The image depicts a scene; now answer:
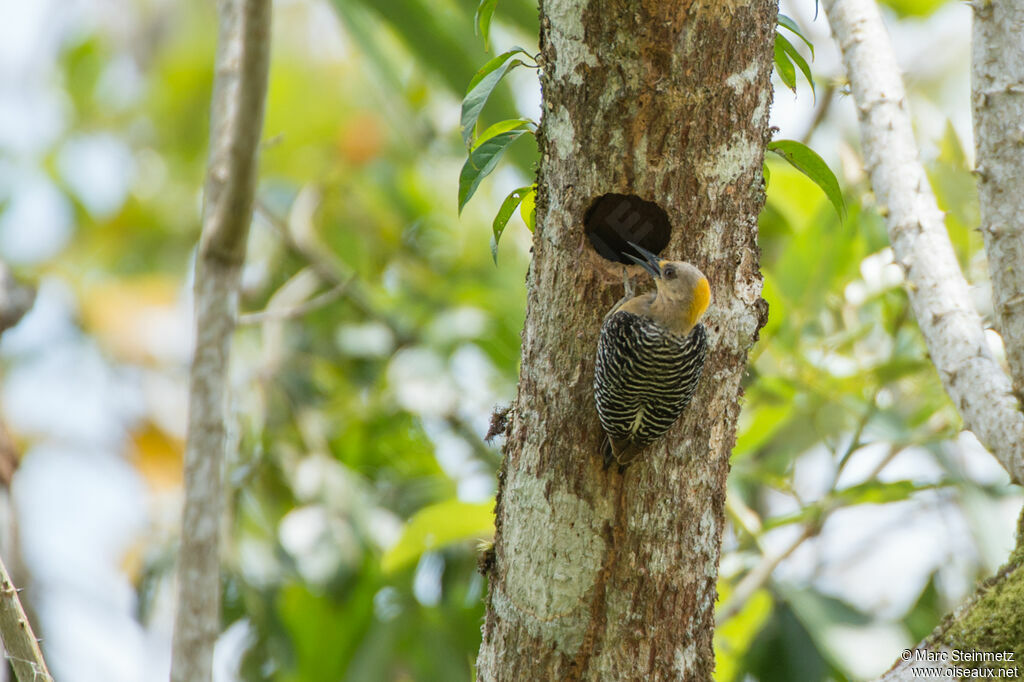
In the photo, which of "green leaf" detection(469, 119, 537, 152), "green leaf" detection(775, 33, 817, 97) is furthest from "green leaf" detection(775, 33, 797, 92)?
"green leaf" detection(469, 119, 537, 152)

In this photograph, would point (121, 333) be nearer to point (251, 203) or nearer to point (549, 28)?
point (251, 203)

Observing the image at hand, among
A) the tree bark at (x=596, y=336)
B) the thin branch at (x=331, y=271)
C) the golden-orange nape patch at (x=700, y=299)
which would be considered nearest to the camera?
the tree bark at (x=596, y=336)

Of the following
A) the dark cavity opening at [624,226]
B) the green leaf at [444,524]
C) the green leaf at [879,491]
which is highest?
the dark cavity opening at [624,226]

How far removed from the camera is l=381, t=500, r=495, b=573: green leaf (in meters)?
3.84

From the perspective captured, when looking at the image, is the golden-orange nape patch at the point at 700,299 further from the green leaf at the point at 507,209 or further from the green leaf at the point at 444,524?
the green leaf at the point at 444,524

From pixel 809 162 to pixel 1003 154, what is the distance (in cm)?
50

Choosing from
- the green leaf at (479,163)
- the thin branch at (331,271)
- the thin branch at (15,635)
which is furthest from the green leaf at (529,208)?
the thin branch at (331,271)

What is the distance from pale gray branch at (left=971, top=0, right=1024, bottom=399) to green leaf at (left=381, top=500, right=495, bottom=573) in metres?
1.92

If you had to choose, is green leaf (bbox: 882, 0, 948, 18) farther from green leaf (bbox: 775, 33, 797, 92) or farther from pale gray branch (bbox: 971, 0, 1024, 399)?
green leaf (bbox: 775, 33, 797, 92)

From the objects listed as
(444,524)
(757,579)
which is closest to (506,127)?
(444,524)

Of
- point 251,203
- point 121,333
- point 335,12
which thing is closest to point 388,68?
point 335,12

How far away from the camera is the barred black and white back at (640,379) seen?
2301 mm

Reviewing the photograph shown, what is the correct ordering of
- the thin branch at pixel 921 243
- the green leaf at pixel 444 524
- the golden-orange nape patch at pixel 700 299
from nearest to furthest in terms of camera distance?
the golden-orange nape patch at pixel 700 299
the thin branch at pixel 921 243
the green leaf at pixel 444 524

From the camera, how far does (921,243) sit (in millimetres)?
2879
